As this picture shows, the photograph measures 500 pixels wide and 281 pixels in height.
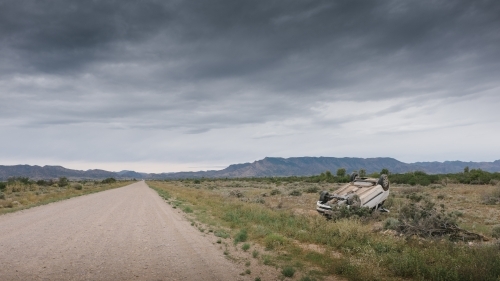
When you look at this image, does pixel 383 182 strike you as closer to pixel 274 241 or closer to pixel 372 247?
pixel 372 247

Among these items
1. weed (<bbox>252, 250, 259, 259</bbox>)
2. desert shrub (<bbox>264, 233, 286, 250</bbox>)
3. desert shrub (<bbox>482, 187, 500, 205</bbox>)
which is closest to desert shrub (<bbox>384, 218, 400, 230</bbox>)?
desert shrub (<bbox>264, 233, 286, 250</bbox>)

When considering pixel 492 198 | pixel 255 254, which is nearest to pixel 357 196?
pixel 255 254

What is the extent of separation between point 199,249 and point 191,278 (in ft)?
10.0

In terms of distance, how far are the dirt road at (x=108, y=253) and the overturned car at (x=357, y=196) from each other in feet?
21.6

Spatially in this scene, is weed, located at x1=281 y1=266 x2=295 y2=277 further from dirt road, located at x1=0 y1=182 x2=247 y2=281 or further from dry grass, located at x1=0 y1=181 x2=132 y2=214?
dry grass, located at x1=0 y1=181 x2=132 y2=214

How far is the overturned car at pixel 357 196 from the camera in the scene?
16109 millimetres

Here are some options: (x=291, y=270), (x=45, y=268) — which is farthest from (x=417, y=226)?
(x=45, y=268)

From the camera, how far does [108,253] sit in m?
9.73

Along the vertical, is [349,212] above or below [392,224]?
above

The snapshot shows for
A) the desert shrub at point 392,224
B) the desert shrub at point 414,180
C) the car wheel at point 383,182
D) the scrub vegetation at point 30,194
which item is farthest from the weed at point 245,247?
the desert shrub at point 414,180

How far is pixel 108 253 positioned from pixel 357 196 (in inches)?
453

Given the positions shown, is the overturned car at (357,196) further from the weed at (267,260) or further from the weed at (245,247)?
the weed at (267,260)

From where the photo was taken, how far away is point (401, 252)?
9.25 m

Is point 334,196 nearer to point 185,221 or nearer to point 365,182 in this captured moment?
point 365,182
